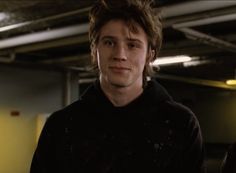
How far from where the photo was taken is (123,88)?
1235 millimetres

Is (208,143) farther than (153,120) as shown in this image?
Yes

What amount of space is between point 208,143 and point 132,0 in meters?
11.1

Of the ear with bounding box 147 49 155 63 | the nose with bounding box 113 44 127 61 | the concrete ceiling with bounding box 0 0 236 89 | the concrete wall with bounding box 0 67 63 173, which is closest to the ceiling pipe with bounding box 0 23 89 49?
the concrete ceiling with bounding box 0 0 236 89

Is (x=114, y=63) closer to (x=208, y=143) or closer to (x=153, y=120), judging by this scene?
(x=153, y=120)

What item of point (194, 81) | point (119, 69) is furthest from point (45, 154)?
point (194, 81)

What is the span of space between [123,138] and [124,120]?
59 millimetres

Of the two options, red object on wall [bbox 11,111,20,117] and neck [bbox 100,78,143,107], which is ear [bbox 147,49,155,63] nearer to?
neck [bbox 100,78,143,107]

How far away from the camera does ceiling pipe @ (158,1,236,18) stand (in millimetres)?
2644

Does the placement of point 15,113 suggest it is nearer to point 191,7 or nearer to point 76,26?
point 76,26

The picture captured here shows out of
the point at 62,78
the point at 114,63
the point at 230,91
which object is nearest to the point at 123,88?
the point at 114,63

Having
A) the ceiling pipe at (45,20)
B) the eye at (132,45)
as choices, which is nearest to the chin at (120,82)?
the eye at (132,45)

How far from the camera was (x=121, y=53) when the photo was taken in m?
1.18

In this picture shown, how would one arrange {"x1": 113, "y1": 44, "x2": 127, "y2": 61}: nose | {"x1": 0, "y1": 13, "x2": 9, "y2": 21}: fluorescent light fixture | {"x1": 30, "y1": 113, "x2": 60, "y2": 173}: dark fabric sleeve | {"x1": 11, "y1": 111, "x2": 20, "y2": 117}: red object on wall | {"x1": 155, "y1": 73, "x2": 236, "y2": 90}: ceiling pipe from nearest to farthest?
{"x1": 113, "y1": 44, "x2": 127, "y2": 61}: nose, {"x1": 30, "y1": 113, "x2": 60, "y2": 173}: dark fabric sleeve, {"x1": 0, "y1": 13, "x2": 9, "y2": 21}: fluorescent light fixture, {"x1": 11, "y1": 111, "x2": 20, "y2": 117}: red object on wall, {"x1": 155, "y1": 73, "x2": 236, "y2": 90}: ceiling pipe

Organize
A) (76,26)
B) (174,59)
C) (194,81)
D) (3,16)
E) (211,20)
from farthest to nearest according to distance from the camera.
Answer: (194,81), (174,59), (76,26), (3,16), (211,20)
